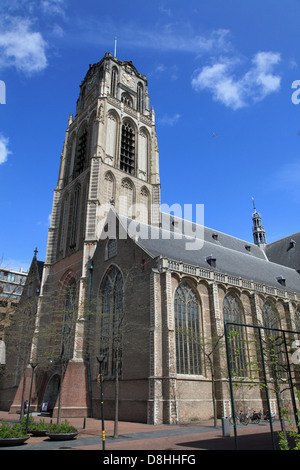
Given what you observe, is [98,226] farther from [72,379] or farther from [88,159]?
[72,379]

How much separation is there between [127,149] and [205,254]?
18.0 meters

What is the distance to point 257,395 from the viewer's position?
84.0 ft

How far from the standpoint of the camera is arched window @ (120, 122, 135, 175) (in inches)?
1604

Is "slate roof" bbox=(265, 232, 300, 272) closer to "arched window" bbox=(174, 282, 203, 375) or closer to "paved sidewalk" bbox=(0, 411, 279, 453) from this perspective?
"arched window" bbox=(174, 282, 203, 375)

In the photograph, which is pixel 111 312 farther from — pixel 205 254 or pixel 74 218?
pixel 74 218

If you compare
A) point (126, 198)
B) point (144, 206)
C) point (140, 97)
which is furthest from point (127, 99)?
point (144, 206)

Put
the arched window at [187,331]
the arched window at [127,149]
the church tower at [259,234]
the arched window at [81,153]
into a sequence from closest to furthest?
the arched window at [187,331] → the arched window at [81,153] → the arched window at [127,149] → the church tower at [259,234]

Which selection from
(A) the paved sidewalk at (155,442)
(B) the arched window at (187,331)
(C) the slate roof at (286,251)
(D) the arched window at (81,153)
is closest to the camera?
(A) the paved sidewalk at (155,442)

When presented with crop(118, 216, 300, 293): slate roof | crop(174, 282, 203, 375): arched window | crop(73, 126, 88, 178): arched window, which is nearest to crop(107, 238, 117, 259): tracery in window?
crop(118, 216, 300, 293): slate roof

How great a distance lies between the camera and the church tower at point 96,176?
3306 centimetres

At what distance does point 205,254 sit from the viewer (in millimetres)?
32000

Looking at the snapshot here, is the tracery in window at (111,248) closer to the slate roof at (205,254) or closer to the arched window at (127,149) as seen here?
the slate roof at (205,254)

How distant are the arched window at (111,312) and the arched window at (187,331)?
4.44m

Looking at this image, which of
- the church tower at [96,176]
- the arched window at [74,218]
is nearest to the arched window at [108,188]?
the church tower at [96,176]
